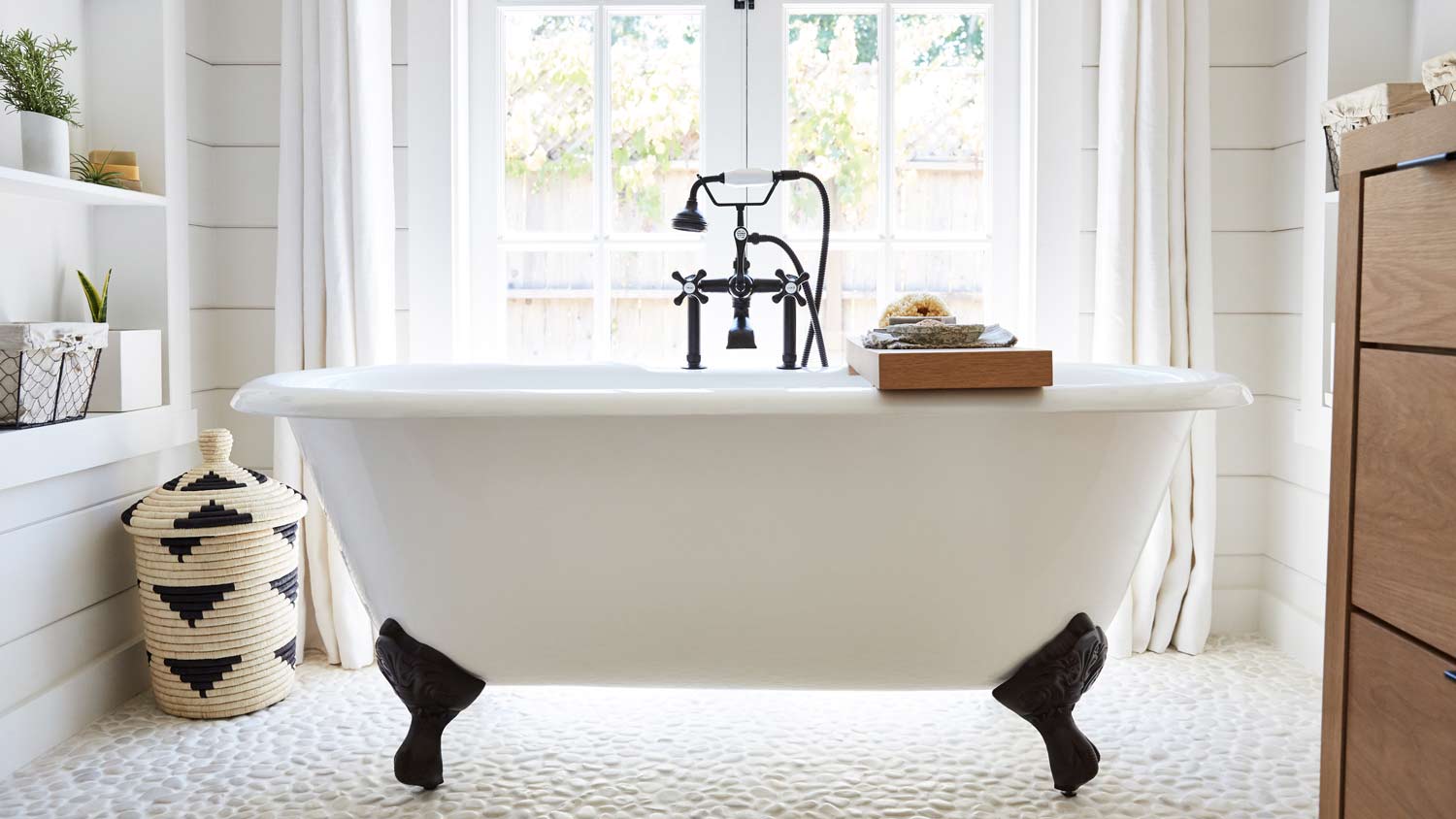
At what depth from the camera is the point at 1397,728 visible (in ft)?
4.01

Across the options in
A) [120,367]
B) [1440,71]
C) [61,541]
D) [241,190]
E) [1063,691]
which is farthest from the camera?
[241,190]

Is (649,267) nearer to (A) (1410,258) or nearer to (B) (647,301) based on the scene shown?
(B) (647,301)

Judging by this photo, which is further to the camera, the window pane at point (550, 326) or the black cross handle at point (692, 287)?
the window pane at point (550, 326)

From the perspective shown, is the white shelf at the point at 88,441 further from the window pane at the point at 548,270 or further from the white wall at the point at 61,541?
the window pane at the point at 548,270

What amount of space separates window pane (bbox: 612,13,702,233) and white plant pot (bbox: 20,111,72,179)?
4.03ft

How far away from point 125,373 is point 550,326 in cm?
99

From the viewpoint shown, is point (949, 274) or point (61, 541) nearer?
point (61, 541)

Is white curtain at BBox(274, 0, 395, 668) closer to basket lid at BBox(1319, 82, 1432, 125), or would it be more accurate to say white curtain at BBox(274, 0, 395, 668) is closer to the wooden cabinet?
the wooden cabinet

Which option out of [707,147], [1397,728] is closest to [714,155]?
[707,147]

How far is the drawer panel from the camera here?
1.13 m

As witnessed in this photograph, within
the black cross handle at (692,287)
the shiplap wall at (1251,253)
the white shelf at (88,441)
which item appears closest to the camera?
the white shelf at (88,441)

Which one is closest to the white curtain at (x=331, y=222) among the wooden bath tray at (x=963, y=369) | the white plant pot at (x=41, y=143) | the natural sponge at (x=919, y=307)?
the white plant pot at (x=41, y=143)

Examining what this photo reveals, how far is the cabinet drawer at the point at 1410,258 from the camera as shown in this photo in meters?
1.12

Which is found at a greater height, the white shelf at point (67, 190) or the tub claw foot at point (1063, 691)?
the white shelf at point (67, 190)
